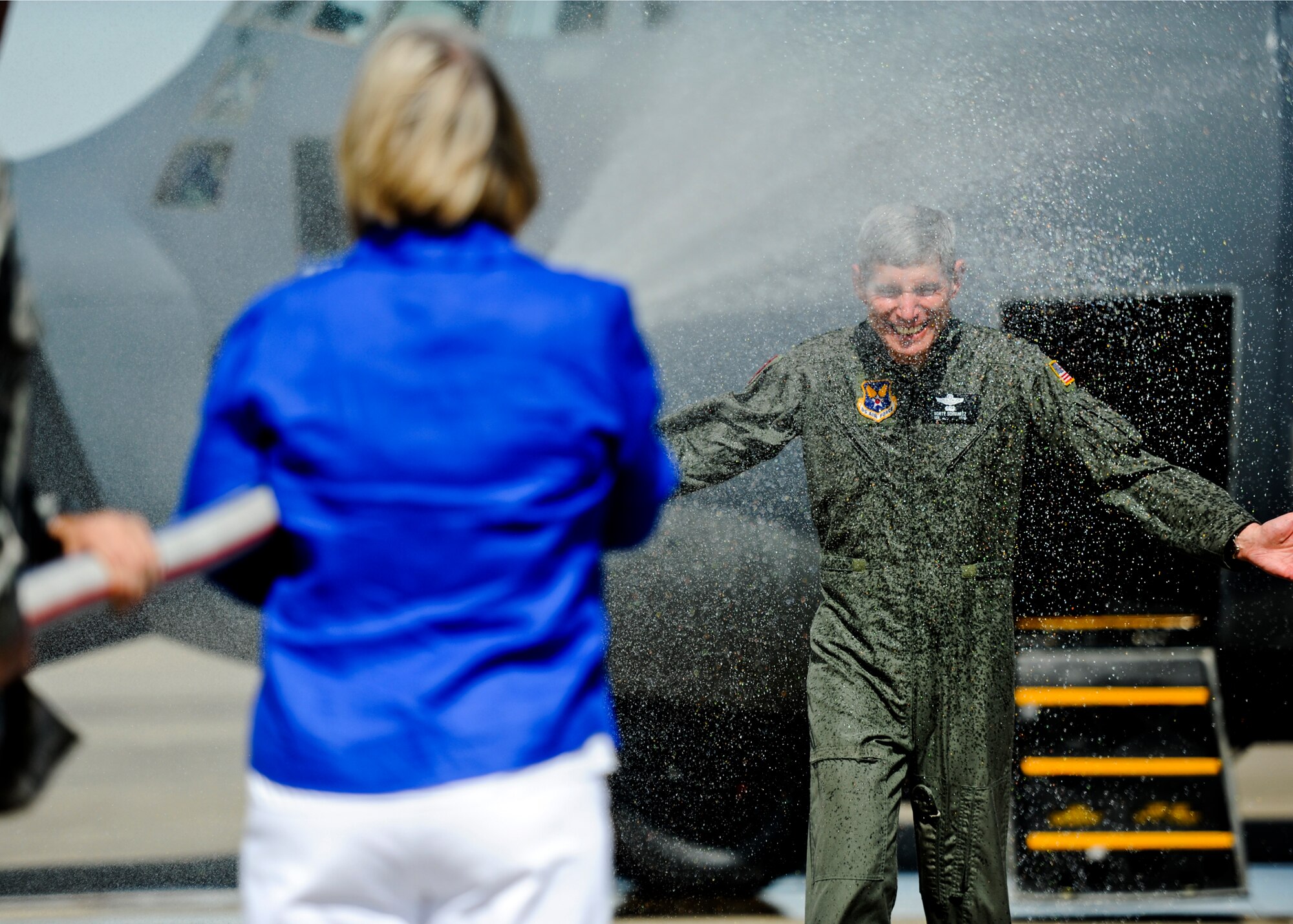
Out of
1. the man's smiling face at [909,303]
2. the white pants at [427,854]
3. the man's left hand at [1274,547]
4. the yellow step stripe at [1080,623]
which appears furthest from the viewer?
the yellow step stripe at [1080,623]

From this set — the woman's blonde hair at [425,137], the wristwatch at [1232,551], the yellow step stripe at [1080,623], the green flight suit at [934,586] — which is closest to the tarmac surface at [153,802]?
the yellow step stripe at [1080,623]

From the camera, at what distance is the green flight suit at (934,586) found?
7.75ft

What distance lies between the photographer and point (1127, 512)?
245 cm

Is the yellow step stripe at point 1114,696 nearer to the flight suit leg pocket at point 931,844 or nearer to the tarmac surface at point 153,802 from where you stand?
the tarmac surface at point 153,802

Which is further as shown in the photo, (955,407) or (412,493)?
(955,407)

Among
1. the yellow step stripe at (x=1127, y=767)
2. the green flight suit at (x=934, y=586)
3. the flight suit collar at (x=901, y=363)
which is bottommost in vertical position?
the yellow step stripe at (x=1127, y=767)

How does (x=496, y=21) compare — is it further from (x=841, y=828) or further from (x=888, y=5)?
(x=841, y=828)

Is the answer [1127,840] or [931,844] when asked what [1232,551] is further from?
[1127,840]

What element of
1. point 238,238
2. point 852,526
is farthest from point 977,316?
point 238,238

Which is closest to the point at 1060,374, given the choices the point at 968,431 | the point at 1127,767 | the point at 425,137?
the point at 968,431

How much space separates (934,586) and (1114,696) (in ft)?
3.48

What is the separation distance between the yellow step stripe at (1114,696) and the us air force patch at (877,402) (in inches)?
43.1

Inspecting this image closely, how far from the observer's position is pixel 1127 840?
10.4 feet

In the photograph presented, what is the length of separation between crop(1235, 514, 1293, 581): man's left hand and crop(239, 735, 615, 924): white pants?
5.28 ft
